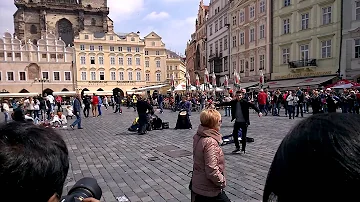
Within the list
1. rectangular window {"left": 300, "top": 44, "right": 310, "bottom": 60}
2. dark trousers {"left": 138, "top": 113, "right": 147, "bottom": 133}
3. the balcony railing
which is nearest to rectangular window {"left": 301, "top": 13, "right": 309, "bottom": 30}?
rectangular window {"left": 300, "top": 44, "right": 310, "bottom": 60}

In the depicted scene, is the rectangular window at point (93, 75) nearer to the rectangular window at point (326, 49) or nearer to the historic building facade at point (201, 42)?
the historic building facade at point (201, 42)

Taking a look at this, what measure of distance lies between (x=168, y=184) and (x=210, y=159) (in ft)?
6.92

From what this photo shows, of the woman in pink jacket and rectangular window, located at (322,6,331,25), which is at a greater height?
rectangular window, located at (322,6,331,25)

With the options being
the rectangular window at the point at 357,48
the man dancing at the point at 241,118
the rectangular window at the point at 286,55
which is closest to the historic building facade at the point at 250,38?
the rectangular window at the point at 286,55

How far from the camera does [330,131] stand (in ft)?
2.33

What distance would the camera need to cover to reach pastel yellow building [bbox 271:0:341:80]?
992 inches

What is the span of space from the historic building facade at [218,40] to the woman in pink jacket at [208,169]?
1545 inches

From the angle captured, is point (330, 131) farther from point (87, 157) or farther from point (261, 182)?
point (87, 157)

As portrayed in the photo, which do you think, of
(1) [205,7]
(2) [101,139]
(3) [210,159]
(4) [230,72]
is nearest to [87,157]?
(2) [101,139]

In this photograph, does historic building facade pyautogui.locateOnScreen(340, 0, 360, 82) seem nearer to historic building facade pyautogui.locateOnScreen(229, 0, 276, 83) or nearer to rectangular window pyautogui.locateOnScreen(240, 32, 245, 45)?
historic building facade pyautogui.locateOnScreen(229, 0, 276, 83)

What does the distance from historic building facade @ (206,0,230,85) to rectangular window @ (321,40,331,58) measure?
53.5ft

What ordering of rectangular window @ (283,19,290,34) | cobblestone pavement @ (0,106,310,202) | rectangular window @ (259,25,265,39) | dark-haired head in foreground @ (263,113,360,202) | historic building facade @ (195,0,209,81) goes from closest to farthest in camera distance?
dark-haired head in foreground @ (263,113,360,202)
cobblestone pavement @ (0,106,310,202)
rectangular window @ (283,19,290,34)
rectangular window @ (259,25,265,39)
historic building facade @ (195,0,209,81)

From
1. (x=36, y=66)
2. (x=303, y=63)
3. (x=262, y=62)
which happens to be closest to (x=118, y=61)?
(x=36, y=66)

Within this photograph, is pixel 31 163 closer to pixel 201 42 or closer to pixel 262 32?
pixel 262 32
